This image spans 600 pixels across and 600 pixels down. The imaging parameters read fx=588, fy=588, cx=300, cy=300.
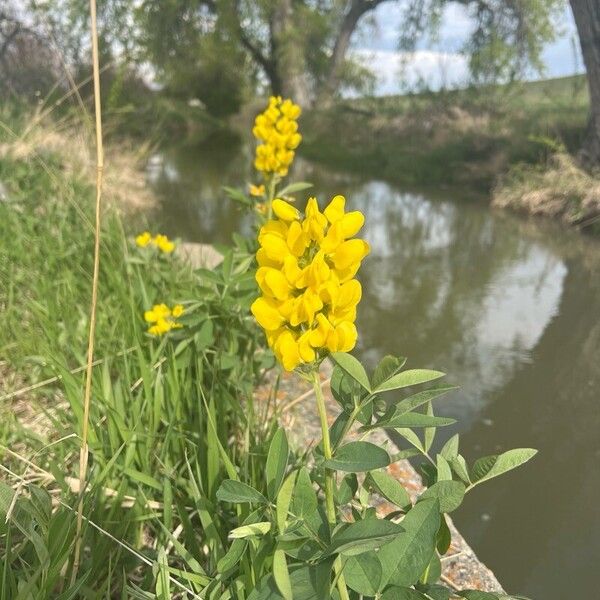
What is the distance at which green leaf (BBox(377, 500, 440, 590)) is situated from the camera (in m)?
0.59

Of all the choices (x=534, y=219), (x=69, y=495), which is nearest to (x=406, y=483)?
(x=69, y=495)

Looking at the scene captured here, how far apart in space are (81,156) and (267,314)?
448 centimetres

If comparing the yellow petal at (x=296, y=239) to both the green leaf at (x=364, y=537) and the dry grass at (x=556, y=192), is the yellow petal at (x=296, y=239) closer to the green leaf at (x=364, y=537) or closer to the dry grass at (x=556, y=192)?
the green leaf at (x=364, y=537)

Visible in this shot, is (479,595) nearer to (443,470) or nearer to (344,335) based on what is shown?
(443,470)

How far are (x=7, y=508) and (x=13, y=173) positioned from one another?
2.85 m

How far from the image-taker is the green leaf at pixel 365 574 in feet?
1.91

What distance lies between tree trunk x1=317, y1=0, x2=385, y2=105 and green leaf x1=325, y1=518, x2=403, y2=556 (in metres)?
12.5

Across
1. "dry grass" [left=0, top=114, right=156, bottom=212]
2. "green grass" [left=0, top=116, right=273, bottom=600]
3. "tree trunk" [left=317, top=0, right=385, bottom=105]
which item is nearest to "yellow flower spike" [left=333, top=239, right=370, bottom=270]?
"green grass" [left=0, top=116, right=273, bottom=600]

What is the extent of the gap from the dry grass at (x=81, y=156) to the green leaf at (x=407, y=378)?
2830 millimetres

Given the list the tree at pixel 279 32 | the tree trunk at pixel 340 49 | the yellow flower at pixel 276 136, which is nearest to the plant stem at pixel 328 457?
the yellow flower at pixel 276 136

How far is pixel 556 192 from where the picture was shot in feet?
16.1

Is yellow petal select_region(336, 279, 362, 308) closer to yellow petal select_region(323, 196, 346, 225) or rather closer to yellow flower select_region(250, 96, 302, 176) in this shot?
yellow petal select_region(323, 196, 346, 225)

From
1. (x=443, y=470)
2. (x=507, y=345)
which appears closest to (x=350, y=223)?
(x=443, y=470)

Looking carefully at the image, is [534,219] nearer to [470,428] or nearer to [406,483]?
[470,428]
